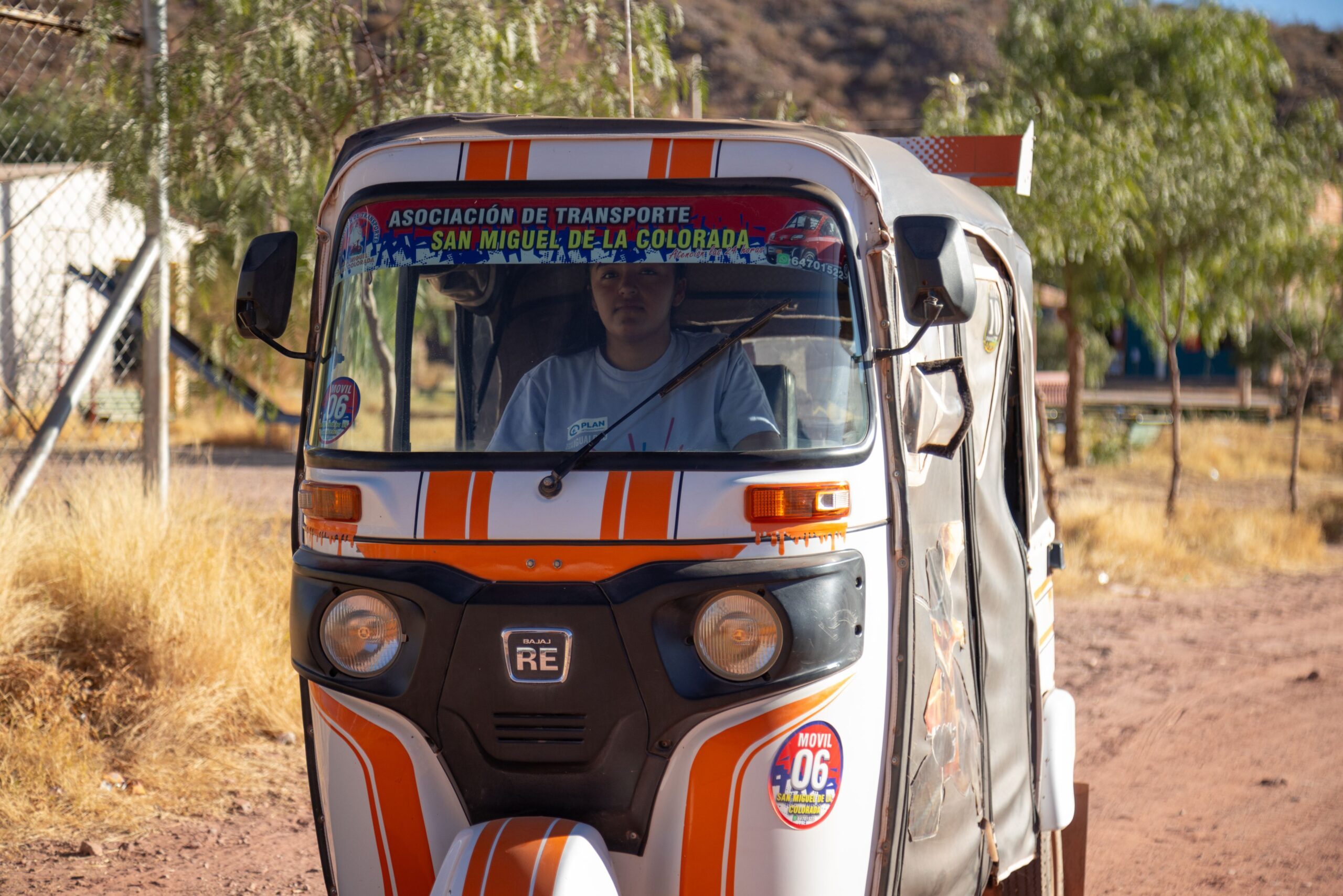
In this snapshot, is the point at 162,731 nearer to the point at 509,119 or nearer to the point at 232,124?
the point at 232,124

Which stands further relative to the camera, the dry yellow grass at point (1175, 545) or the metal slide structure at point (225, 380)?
the metal slide structure at point (225, 380)

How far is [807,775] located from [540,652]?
2.05 feet

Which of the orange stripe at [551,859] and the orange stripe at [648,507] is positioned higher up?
the orange stripe at [648,507]

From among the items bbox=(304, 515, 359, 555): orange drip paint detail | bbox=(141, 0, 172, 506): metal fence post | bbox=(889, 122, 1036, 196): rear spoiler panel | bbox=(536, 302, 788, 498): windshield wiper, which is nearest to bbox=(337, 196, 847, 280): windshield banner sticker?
bbox=(536, 302, 788, 498): windshield wiper

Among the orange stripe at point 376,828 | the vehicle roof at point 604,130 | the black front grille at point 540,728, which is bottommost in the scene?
the orange stripe at point 376,828

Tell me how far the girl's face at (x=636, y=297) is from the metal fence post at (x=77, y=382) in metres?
4.52

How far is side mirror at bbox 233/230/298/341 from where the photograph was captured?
10.5ft

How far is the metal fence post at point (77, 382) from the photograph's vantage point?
6.61 meters

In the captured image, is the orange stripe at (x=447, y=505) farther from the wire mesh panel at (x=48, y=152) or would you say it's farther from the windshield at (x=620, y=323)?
the wire mesh panel at (x=48, y=152)

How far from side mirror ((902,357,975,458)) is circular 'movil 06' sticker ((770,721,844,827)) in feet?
2.41

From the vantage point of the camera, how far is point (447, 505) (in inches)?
111

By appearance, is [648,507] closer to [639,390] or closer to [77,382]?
[639,390]

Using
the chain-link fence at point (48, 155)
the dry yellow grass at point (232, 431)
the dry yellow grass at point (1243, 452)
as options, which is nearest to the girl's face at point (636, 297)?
the chain-link fence at point (48, 155)

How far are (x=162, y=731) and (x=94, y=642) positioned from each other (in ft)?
2.26
